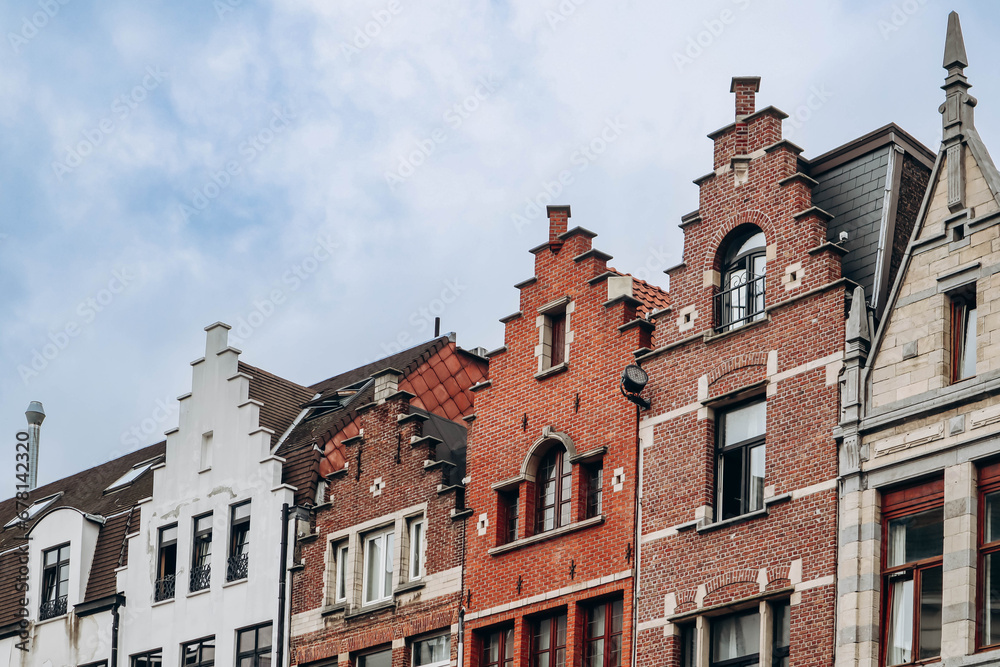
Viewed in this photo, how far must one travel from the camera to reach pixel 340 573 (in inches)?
1526

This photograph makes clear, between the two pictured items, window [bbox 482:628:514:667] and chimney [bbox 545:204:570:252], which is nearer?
window [bbox 482:628:514:667]

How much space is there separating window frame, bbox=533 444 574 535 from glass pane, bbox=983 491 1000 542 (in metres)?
8.81

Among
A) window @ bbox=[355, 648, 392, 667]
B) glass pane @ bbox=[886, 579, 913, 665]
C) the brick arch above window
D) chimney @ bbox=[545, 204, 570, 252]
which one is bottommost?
glass pane @ bbox=[886, 579, 913, 665]

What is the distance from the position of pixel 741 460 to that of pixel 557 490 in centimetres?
444

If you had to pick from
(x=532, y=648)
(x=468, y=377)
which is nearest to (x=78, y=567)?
(x=468, y=377)

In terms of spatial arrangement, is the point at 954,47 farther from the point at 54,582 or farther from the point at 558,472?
the point at 54,582

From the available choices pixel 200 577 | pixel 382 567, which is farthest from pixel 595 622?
pixel 200 577

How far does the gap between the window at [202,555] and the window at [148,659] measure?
5.57ft

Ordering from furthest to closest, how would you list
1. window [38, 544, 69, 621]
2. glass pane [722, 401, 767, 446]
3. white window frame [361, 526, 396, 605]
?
1. window [38, 544, 69, 621]
2. white window frame [361, 526, 396, 605]
3. glass pane [722, 401, 767, 446]

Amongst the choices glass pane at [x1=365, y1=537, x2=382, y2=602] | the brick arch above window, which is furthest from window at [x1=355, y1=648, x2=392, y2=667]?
the brick arch above window

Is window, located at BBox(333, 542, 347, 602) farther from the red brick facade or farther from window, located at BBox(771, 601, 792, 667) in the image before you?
window, located at BBox(771, 601, 792, 667)

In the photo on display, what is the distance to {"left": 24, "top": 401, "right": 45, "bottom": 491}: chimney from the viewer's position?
5796cm

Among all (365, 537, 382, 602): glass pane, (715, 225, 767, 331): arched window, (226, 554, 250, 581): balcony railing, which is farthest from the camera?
(226, 554, 250, 581): balcony railing

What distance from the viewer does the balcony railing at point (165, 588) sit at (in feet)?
140
